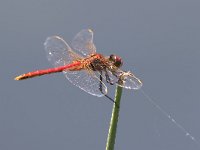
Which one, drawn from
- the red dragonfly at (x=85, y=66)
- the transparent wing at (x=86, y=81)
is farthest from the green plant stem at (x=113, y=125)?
the transparent wing at (x=86, y=81)

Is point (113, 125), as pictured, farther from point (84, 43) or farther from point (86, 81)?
point (84, 43)

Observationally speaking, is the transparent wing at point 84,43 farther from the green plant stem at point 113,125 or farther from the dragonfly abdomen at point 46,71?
the green plant stem at point 113,125

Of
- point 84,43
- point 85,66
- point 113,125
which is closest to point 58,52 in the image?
point 84,43

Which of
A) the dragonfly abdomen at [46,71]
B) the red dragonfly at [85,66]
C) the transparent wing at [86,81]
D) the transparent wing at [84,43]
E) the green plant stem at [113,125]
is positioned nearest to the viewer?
the green plant stem at [113,125]

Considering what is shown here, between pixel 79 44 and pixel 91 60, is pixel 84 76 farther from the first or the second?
pixel 79 44

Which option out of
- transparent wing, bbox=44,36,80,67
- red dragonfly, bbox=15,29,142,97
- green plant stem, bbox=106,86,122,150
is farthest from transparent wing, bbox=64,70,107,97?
green plant stem, bbox=106,86,122,150

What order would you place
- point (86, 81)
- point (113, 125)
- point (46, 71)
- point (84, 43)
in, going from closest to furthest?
point (113, 125) → point (86, 81) → point (46, 71) → point (84, 43)

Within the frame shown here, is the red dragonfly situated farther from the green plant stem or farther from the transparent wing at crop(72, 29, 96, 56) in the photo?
the green plant stem
